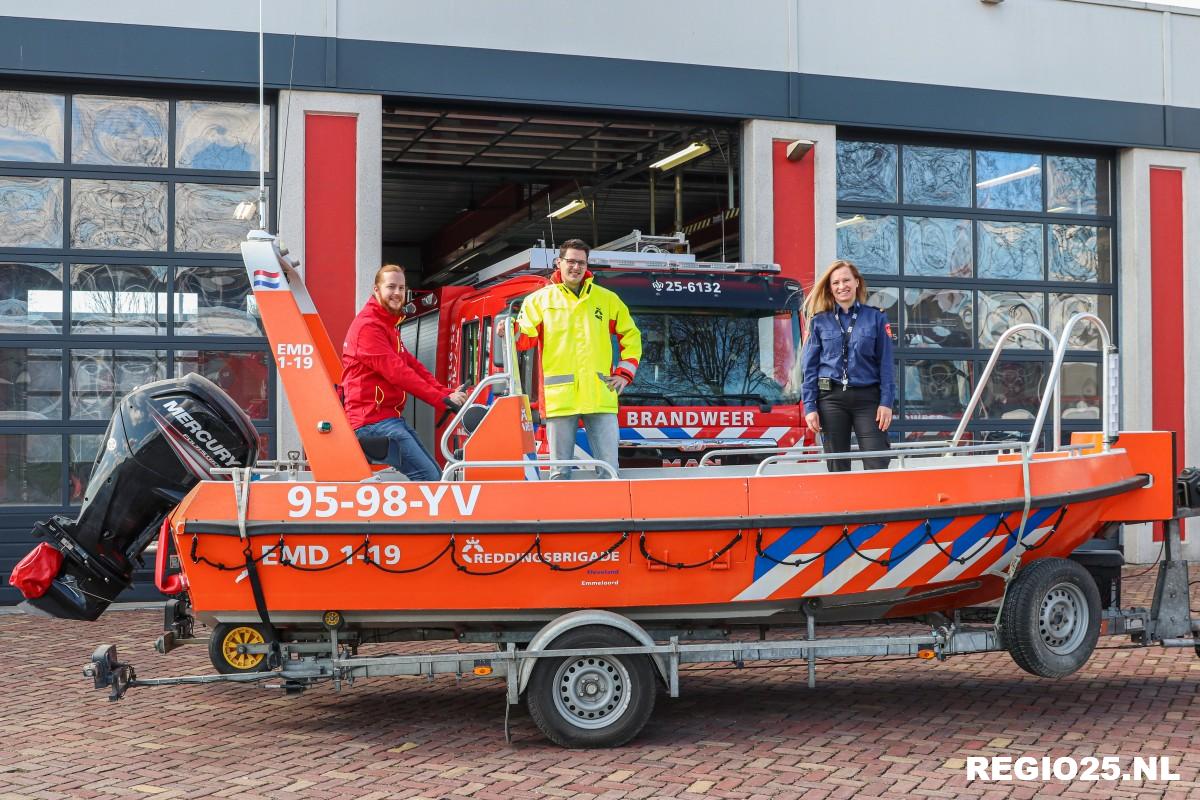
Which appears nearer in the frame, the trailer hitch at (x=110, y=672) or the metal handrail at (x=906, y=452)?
the trailer hitch at (x=110, y=672)

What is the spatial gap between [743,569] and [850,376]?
5.42ft

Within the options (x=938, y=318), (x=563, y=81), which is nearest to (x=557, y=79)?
(x=563, y=81)

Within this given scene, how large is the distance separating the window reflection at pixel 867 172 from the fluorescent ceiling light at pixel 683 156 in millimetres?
1617

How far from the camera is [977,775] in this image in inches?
207

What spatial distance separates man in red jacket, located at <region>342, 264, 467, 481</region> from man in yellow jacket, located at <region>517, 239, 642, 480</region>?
1.79ft

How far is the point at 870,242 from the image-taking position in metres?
13.0

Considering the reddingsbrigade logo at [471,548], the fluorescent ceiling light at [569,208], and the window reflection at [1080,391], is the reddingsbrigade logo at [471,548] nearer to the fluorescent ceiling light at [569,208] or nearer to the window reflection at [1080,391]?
the window reflection at [1080,391]

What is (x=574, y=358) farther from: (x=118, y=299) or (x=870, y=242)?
(x=870, y=242)

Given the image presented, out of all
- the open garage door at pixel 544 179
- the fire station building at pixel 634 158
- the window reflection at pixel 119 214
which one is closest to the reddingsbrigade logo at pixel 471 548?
the fire station building at pixel 634 158

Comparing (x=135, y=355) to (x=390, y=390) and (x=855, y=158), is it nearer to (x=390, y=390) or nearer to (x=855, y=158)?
(x=390, y=390)

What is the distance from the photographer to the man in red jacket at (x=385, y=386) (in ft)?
21.5

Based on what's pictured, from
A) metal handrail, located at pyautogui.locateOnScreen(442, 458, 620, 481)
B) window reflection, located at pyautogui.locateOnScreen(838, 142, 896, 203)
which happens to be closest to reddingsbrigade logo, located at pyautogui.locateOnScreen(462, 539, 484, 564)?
metal handrail, located at pyautogui.locateOnScreen(442, 458, 620, 481)

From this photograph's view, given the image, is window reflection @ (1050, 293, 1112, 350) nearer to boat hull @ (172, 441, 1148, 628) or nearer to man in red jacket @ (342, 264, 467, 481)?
boat hull @ (172, 441, 1148, 628)

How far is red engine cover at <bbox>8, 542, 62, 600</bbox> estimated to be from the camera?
6.12 metres
